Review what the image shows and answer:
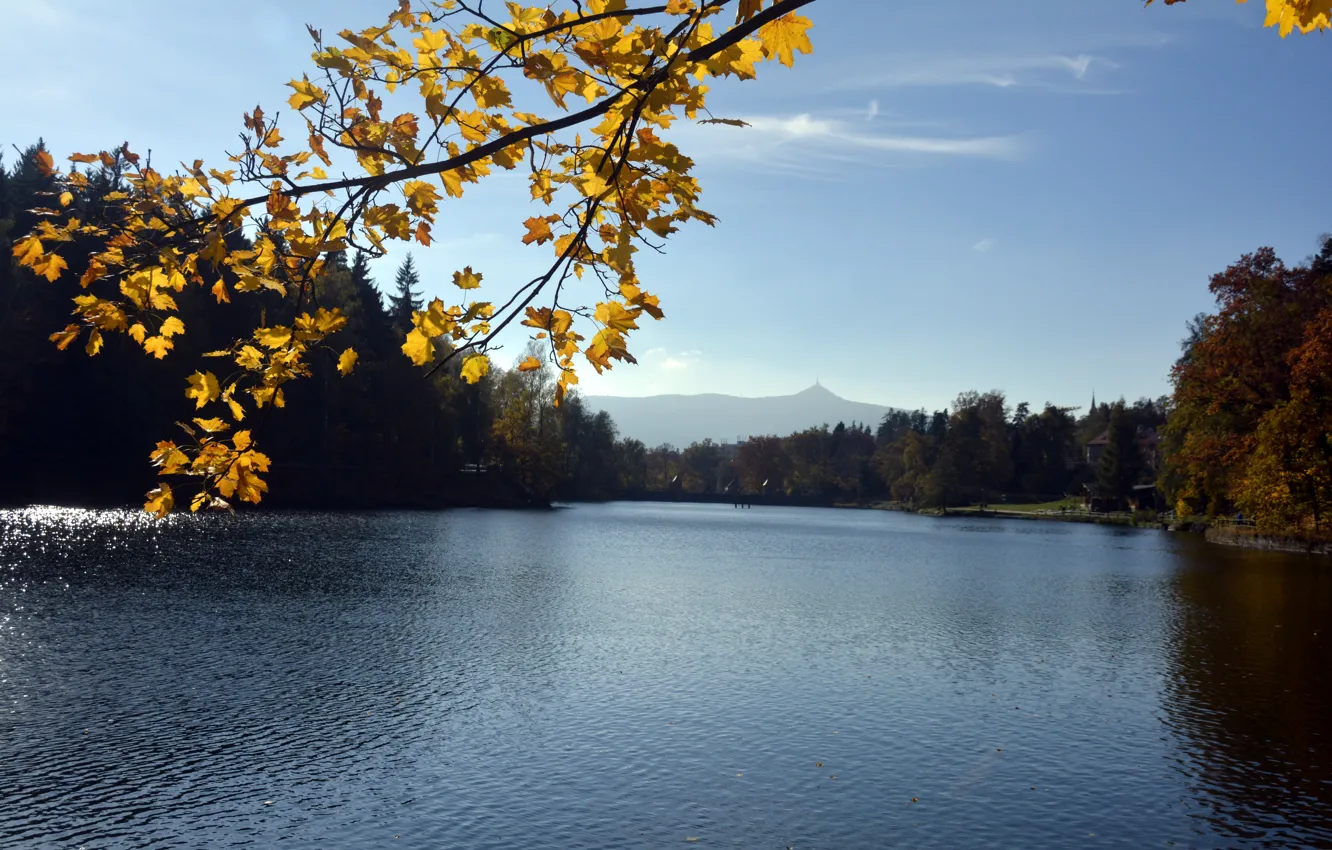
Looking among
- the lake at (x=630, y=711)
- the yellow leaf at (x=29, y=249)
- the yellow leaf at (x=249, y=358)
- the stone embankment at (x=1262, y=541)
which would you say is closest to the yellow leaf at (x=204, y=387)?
the yellow leaf at (x=249, y=358)

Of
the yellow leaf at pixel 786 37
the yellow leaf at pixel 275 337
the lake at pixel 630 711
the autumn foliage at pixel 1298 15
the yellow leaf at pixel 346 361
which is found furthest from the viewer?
the lake at pixel 630 711

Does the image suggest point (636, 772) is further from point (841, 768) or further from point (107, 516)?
point (107, 516)

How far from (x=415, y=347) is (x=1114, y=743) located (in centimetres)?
1539

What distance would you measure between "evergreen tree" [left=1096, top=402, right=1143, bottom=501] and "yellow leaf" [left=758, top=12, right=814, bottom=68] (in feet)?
331

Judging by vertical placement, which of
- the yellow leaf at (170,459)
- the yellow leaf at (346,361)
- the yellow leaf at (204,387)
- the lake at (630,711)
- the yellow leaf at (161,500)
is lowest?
the lake at (630,711)

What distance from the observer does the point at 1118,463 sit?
94.9 metres

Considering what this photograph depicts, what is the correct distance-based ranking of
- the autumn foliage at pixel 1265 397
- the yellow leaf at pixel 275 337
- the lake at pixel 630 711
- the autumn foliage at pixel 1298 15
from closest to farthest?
1. the autumn foliage at pixel 1298 15
2. the yellow leaf at pixel 275 337
3. the lake at pixel 630 711
4. the autumn foliage at pixel 1265 397

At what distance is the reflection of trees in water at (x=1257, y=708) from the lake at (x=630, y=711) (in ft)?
0.27

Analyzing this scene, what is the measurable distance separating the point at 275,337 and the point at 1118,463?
103344mm

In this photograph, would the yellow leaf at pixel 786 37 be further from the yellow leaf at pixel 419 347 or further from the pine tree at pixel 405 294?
the pine tree at pixel 405 294

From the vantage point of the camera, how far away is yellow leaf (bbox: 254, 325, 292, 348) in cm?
334

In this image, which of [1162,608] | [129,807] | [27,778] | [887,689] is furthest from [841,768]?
[1162,608]

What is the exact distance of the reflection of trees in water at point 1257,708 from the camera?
40.5 ft

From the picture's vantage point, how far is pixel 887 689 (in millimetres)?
18031
